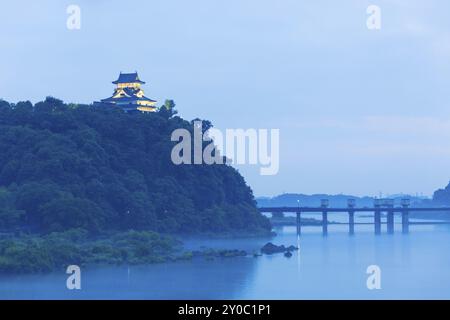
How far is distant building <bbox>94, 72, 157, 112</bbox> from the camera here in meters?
64.1

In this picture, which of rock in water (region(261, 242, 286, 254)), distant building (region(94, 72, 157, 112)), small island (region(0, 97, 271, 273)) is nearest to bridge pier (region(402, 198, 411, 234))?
small island (region(0, 97, 271, 273))

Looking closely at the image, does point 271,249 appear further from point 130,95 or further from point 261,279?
point 130,95

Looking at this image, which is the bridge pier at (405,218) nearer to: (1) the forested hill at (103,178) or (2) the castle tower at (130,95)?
(1) the forested hill at (103,178)

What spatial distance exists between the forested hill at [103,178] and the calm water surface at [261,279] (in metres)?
3.22

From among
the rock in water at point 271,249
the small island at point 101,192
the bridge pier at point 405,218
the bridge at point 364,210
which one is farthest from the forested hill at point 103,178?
the bridge pier at point 405,218

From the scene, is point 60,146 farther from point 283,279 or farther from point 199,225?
point 283,279

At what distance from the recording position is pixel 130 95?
64.7 metres

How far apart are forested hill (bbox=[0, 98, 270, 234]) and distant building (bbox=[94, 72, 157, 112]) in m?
10.0

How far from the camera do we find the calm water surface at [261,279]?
1029 inches

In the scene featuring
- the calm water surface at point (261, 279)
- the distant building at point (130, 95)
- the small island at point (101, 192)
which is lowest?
the calm water surface at point (261, 279)

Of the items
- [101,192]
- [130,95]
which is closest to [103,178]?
[101,192]

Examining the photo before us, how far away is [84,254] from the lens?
105 ft

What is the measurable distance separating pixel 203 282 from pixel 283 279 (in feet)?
12.6
